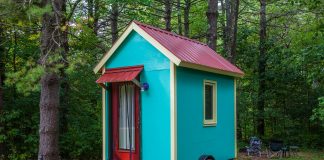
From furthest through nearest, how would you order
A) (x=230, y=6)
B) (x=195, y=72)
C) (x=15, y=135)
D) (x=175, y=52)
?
1. (x=230, y=6)
2. (x=15, y=135)
3. (x=195, y=72)
4. (x=175, y=52)

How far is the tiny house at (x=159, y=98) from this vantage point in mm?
7441

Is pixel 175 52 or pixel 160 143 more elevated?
pixel 175 52

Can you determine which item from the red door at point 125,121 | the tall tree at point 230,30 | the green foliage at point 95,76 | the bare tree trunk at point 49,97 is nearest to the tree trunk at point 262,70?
the green foliage at point 95,76

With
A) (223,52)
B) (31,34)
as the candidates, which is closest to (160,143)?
(31,34)

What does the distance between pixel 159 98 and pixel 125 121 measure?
111 cm

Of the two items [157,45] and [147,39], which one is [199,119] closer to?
[157,45]

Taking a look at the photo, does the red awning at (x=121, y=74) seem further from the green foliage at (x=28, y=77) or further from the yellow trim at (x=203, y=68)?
the green foliage at (x=28, y=77)

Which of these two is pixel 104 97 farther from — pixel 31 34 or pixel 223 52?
pixel 223 52

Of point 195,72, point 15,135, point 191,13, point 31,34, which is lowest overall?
point 15,135

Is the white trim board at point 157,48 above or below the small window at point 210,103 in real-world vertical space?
above

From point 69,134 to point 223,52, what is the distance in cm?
885

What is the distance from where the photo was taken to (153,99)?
7656 mm

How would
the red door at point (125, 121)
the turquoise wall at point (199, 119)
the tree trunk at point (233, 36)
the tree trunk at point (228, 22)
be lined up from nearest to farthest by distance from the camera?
the turquoise wall at point (199, 119)
the red door at point (125, 121)
the tree trunk at point (233, 36)
the tree trunk at point (228, 22)

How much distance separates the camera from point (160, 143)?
752 centimetres
